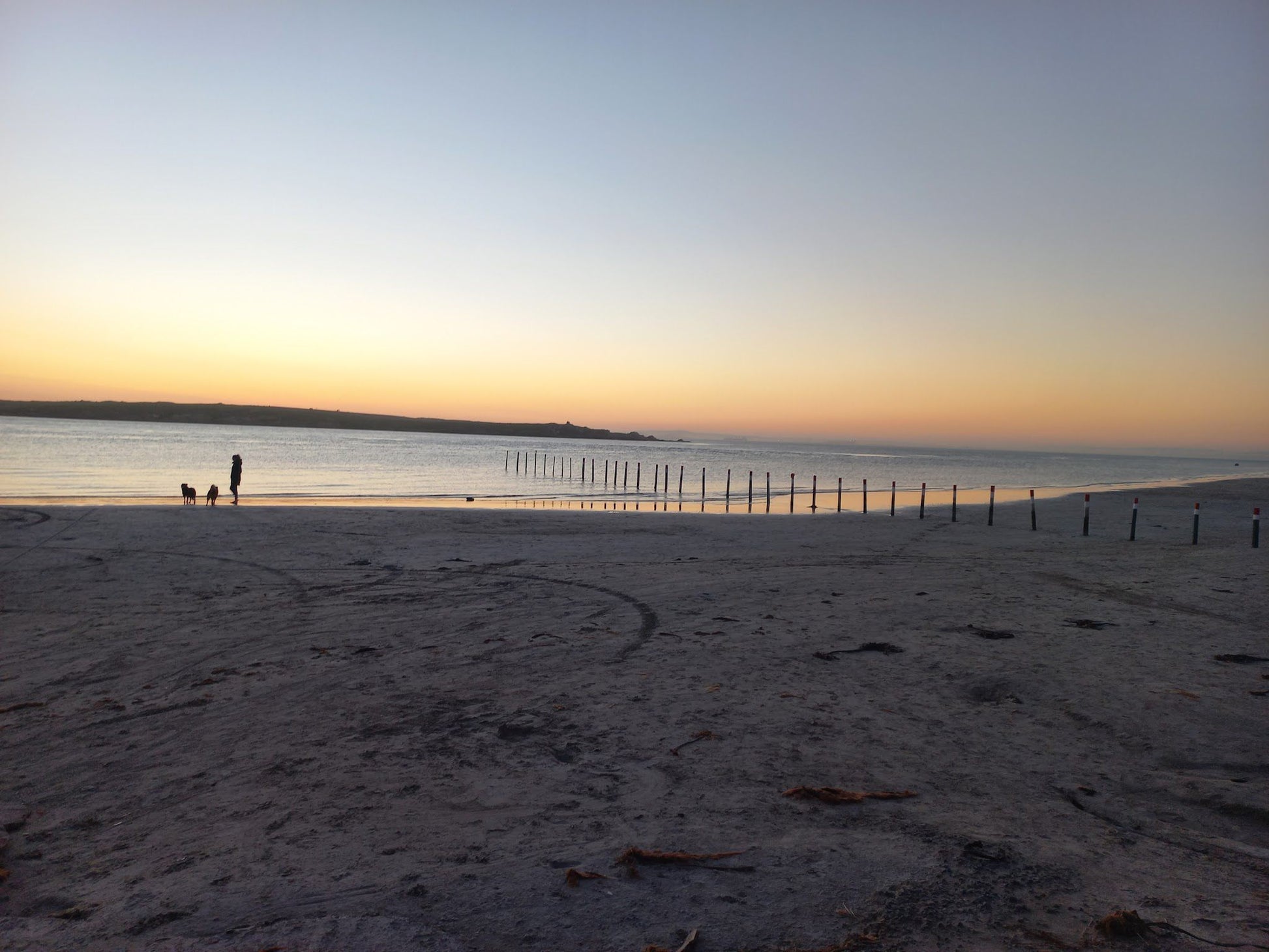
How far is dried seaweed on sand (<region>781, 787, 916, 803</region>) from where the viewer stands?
436cm

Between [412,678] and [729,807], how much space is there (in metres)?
3.47

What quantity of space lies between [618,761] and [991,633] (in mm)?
5397

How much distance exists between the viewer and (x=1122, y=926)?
3021mm

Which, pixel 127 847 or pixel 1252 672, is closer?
pixel 127 847

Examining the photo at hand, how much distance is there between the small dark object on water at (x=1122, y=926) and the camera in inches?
118

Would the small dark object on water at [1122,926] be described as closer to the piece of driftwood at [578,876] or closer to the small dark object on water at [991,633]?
the piece of driftwood at [578,876]

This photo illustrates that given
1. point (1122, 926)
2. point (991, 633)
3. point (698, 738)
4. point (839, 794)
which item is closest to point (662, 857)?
point (839, 794)

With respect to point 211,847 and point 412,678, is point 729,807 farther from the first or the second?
point 412,678

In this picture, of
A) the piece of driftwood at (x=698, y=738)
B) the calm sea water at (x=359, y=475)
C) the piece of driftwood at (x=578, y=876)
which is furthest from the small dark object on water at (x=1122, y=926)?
the calm sea water at (x=359, y=475)

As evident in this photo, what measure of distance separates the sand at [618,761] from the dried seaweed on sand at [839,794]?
11 centimetres

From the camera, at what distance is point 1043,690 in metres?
6.57

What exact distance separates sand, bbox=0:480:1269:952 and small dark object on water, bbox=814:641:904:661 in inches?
2.7

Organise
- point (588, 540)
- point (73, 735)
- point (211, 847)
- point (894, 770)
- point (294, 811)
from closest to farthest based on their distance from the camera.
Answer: point (211, 847) < point (294, 811) < point (894, 770) < point (73, 735) < point (588, 540)

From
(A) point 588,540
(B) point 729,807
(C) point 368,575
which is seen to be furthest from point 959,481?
(B) point 729,807
